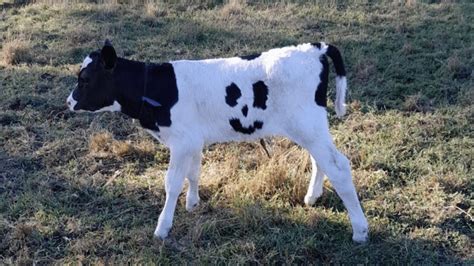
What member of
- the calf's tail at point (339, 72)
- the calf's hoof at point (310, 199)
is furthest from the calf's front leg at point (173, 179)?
the calf's tail at point (339, 72)

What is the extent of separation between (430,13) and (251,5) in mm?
3107

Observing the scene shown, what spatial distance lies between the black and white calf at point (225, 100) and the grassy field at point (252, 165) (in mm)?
408

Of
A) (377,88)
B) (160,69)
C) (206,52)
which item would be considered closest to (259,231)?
(160,69)

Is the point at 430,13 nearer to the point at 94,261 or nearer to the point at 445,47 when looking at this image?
the point at 445,47

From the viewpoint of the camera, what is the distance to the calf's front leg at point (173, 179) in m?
4.82

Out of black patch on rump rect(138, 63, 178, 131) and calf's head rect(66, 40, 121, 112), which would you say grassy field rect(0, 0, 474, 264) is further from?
calf's head rect(66, 40, 121, 112)

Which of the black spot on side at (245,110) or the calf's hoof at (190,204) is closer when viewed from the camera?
the black spot on side at (245,110)

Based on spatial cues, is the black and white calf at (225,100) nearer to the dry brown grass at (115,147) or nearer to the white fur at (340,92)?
the white fur at (340,92)

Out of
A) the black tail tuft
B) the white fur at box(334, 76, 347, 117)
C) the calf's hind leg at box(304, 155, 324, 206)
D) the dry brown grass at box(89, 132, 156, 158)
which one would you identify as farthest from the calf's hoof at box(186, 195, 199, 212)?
the black tail tuft

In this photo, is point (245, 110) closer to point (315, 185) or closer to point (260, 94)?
point (260, 94)

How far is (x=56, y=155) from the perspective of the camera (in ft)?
21.3

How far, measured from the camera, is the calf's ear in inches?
185

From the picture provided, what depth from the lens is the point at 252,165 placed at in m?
6.08

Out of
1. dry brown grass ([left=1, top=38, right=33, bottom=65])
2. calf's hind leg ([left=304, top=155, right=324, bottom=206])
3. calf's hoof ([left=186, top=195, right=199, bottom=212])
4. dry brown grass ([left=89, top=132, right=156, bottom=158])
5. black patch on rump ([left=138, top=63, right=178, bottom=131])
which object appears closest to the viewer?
black patch on rump ([left=138, top=63, right=178, bottom=131])
